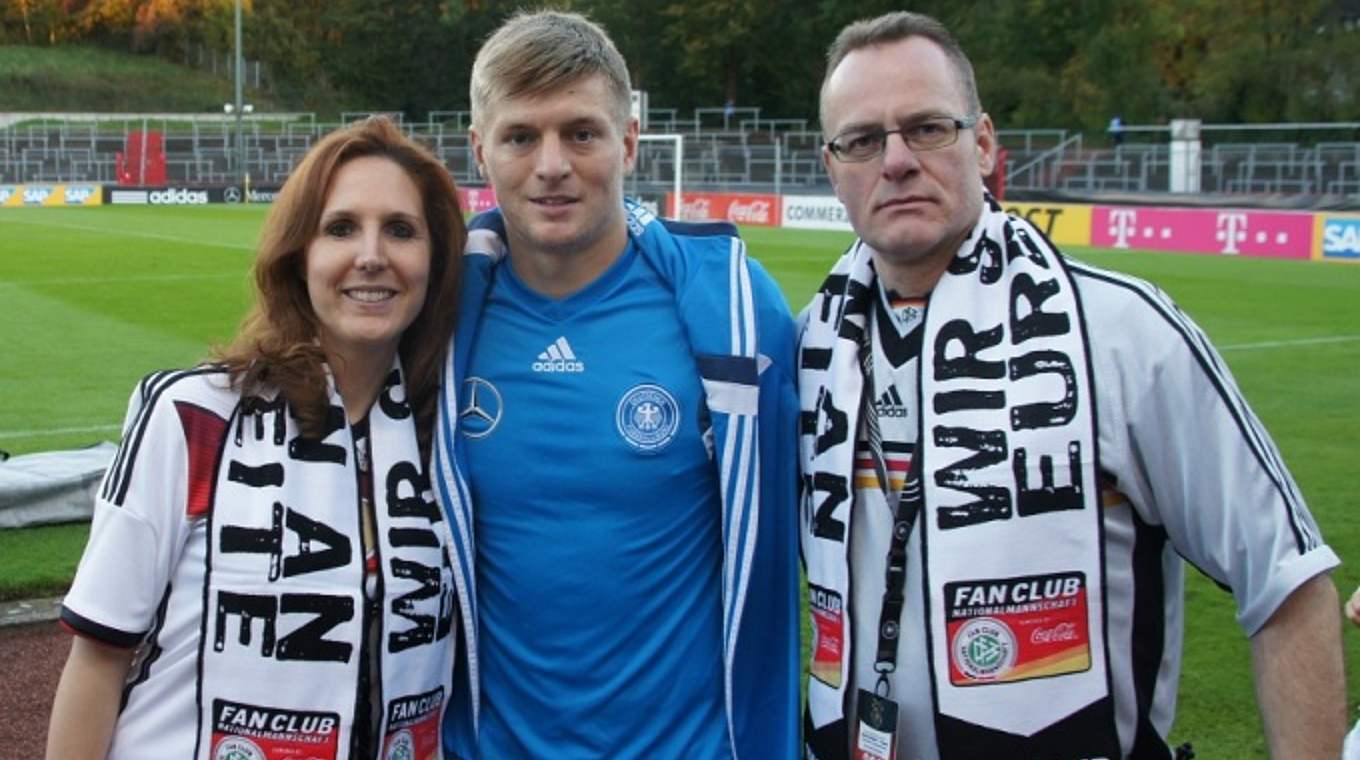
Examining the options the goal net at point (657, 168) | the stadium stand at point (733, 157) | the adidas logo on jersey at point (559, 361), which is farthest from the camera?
the goal net at point (657, 168)

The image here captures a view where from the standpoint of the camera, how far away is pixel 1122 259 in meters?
25.0

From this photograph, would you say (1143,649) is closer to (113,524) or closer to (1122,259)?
(113,524)

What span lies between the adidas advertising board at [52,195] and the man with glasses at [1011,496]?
47062mm

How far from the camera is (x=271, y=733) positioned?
111 inches

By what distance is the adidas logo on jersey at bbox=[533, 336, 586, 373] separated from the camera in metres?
3.07

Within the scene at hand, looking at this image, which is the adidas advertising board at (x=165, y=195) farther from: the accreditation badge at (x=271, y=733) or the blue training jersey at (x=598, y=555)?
the accreditation badge at (x=271, y=733)

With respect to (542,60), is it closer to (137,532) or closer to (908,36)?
(908,36)

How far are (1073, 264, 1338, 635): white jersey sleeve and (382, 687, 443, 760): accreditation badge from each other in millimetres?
1321

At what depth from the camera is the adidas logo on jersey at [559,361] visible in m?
3.07

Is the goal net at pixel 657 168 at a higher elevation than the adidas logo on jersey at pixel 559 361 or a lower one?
higher

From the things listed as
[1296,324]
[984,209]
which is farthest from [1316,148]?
[984,209]

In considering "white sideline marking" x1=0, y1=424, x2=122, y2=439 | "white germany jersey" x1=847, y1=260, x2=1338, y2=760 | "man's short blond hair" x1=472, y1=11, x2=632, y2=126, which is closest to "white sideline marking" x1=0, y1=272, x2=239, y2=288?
"white sideline marking" x1=0, y1=424, x2=122, y2=439

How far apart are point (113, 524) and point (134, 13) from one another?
84.9 m

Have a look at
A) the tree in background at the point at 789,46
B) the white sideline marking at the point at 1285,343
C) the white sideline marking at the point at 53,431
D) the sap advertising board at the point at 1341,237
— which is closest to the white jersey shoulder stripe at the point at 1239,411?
the white sideline marking at the point at 53,431
